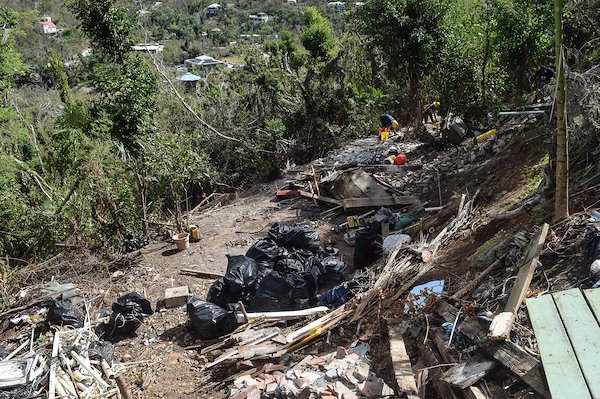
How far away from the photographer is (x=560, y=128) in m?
4.14

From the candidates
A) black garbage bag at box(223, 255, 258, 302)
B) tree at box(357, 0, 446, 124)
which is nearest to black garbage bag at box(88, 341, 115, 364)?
black garbage bag at box(223, 255, 258, 302)

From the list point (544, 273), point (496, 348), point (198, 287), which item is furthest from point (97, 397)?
point (544, 273)

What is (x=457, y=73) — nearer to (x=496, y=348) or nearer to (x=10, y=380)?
(x=496, y=348)

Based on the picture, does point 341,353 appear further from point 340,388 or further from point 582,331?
point 582,331

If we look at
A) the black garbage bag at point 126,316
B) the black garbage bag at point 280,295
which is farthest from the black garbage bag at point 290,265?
the black garbage bag at point 126,316

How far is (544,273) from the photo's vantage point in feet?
12.8

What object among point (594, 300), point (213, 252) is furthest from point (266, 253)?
point (594, 300)

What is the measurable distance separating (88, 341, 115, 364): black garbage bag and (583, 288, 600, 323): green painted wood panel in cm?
443

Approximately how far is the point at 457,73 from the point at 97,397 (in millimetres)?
8870

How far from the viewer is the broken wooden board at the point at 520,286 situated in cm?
332

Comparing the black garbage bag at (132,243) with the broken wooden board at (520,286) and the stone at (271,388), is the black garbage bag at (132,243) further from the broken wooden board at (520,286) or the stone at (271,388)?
the broken wooden board at (520,286)

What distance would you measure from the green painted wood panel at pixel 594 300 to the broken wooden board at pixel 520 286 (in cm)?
54

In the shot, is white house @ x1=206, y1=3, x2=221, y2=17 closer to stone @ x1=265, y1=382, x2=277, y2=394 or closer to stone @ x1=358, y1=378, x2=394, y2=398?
stone @ x1=265, y1=382, x2=277, y2=394

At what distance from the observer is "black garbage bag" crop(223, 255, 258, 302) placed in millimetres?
6094
